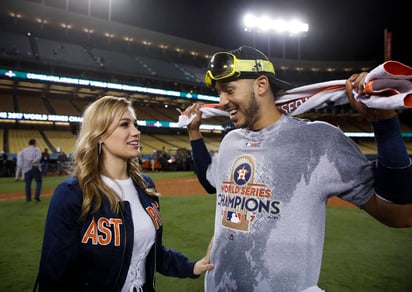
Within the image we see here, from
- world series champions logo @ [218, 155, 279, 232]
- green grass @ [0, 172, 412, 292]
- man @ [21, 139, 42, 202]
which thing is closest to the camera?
world series champions logo @ [218, 155, 279, 232]

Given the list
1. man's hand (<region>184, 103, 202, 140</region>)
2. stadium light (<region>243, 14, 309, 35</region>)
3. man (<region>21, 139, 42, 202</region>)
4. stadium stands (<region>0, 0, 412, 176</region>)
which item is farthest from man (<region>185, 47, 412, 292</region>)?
stadium light (<region>243, 14, 309, 35</region>)

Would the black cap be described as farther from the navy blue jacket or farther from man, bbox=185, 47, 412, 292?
the navy blue jacket

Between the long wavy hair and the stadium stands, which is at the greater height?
the stadium stands

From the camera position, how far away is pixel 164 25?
1521 inches

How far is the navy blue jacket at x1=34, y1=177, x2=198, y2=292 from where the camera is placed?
6.09ft

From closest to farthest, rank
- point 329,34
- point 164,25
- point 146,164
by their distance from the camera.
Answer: point 146,164 → point 164,25 → point 329,34

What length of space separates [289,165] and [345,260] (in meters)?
4.03

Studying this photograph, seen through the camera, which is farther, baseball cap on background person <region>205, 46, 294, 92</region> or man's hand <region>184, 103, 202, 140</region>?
man's hand <region>184, 103, 202, 140</region>

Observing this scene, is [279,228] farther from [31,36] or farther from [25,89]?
[31,36]

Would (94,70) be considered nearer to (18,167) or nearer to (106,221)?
(18,167)

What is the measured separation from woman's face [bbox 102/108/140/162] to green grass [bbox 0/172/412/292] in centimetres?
237

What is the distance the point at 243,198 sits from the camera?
1824 mm

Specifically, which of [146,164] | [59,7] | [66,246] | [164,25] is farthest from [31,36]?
[66,246]

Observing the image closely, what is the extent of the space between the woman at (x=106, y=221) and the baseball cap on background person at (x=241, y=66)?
95cm
